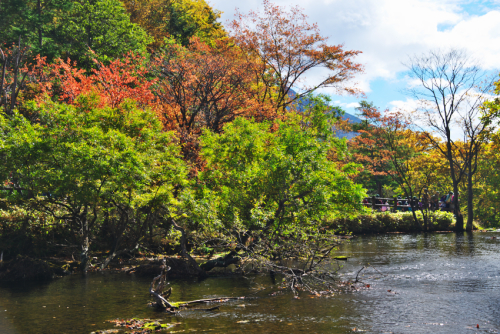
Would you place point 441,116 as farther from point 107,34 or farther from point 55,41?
point 55,41

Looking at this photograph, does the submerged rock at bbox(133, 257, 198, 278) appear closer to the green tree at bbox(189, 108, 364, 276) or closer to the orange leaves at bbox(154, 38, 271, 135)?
the green tree at bbox(189, 108, 364, 276)

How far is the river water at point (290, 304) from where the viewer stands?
830 centimetres

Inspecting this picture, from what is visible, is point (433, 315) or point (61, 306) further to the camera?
point (61, 306)

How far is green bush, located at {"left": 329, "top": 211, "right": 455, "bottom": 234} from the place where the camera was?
29.9m

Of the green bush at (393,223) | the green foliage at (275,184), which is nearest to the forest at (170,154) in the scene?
the green foliage at (275,184)

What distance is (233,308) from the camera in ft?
32.2

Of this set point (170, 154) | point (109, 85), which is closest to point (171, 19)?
point (109, 85)

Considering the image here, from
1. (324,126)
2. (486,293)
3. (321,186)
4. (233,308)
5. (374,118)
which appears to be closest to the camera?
(233,308)

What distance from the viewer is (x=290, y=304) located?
10.1 m

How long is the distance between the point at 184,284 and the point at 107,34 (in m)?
21.0

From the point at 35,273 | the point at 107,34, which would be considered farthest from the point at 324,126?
the point at 107,34

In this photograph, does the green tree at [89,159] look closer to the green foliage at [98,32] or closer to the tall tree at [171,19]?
the green foliage at [98,32]

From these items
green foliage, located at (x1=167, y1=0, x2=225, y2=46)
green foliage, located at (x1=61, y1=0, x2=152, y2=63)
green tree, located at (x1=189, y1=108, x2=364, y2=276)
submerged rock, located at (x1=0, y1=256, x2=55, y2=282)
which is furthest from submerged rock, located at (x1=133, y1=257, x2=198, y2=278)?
green foliage, located at (x1=167, y1=0, x2=225, y2=46)

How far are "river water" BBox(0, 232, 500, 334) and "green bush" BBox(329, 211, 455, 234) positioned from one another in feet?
A: 46.5
